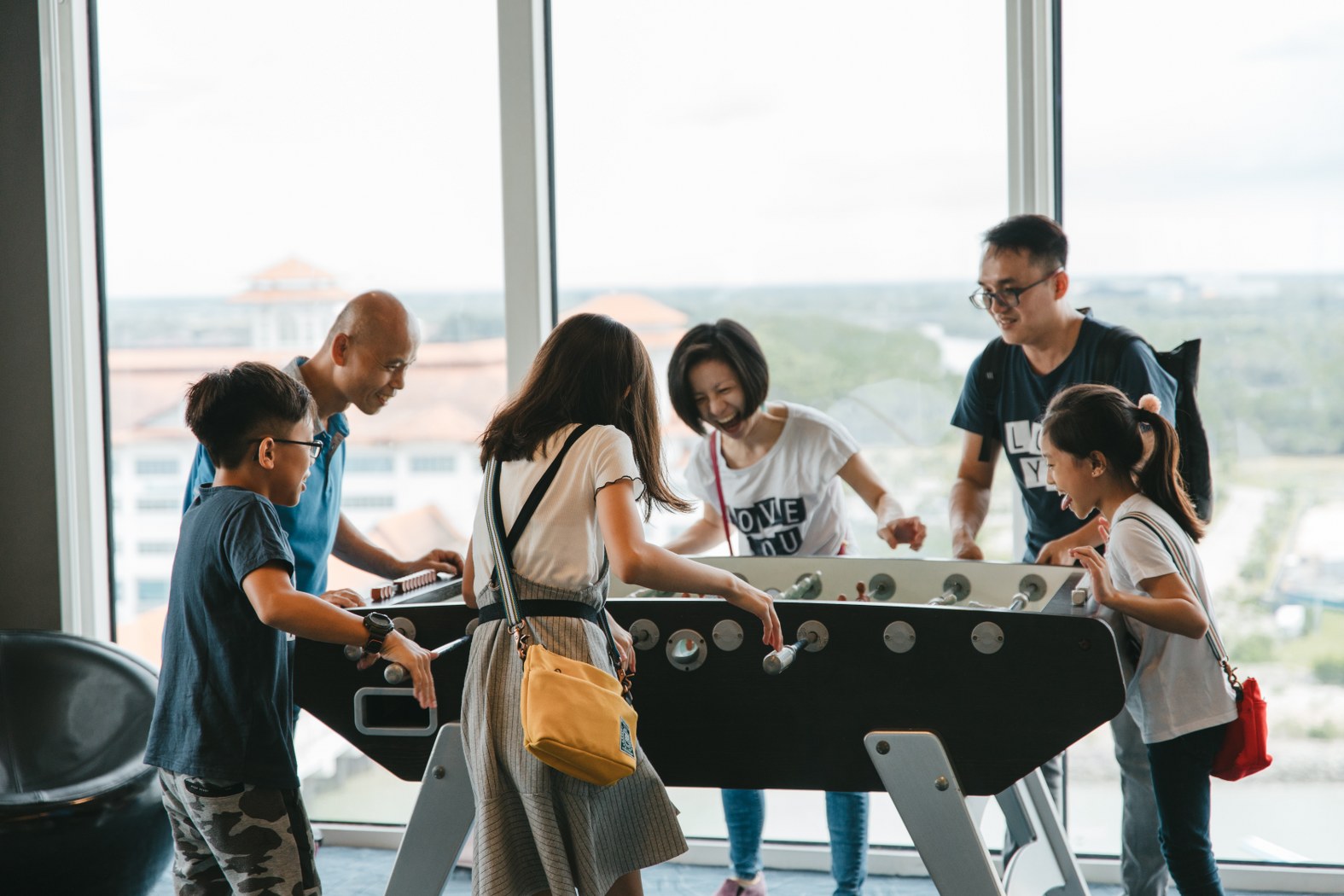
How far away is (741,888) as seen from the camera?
109 inches

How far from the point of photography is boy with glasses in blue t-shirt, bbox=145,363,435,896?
5.64 feet

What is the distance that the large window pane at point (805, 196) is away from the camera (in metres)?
2.99

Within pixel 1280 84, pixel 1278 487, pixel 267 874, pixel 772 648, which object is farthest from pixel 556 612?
pixel 1280 84

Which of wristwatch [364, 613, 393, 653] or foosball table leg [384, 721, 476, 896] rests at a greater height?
wristwatch [364, 613, 393, 653]

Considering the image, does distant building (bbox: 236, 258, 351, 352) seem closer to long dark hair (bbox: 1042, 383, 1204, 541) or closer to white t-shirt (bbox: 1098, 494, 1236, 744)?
long dark hair (bbox: 1042, 383, 1204, 541)

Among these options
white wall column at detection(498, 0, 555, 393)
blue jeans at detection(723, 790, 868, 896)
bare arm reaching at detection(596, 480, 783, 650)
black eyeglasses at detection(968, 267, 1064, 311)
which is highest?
white wall column at detection(498, 0, 555, 393)

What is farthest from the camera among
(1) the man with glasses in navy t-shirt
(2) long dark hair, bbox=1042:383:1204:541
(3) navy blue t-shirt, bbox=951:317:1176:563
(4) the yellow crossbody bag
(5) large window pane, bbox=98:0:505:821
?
(5) large window pane, bbox=98:0:505:821

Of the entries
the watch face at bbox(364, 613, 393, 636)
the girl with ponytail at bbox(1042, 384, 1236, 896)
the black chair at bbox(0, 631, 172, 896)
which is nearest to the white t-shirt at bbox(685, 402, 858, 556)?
the girl with ponytail at bbox(1042, 384, 1236, 896)

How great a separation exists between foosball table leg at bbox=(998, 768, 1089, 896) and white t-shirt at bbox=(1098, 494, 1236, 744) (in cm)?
40

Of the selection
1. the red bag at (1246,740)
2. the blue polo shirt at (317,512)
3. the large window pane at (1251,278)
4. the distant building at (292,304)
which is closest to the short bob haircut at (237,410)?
the blue polo shirt at (317,512)

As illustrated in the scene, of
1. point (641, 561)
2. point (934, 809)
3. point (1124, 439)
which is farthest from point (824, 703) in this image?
point (1124, 439)

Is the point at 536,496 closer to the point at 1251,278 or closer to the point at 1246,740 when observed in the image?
the point at 1246,740

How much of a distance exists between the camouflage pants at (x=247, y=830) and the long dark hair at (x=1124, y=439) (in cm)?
149

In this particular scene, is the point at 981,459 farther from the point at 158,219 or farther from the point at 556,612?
the point at 158,219
